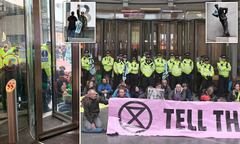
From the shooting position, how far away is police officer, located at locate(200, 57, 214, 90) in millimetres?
4230

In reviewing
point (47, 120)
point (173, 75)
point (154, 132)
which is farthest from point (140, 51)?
point (47, 120)

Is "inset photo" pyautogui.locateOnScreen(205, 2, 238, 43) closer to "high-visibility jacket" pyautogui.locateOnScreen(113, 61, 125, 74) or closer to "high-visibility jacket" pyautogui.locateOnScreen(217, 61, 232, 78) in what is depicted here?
"high-visibility jacket" pyautogui.locateOnScreen(217, 61, 232, 78)

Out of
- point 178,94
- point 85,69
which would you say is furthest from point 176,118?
point 85,69

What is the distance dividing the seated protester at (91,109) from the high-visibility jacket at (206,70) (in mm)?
1388

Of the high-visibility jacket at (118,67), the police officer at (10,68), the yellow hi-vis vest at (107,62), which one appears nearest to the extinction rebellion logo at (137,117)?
the high-visibility jacket at (118,67)

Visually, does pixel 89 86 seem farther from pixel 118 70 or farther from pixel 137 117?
pixel 137 117

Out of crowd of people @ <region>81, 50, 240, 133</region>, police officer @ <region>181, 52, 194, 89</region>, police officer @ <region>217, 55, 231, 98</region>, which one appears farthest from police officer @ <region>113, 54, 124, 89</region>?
police officer @ <region>217, 55, 231, 98</region>

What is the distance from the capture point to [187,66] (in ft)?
13.8

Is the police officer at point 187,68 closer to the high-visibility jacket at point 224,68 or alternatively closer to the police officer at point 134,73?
the high-visibility jacket at point 224,68

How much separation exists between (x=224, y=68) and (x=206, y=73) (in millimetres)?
243

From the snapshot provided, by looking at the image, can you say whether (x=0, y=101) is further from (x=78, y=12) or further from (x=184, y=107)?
(x=184, y=107)

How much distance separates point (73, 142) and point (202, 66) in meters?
2.05

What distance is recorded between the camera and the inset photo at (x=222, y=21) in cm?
392

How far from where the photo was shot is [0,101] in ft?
14.9
